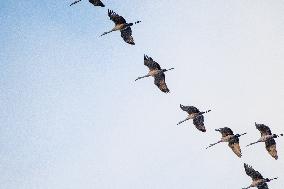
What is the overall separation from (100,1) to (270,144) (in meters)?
18.9

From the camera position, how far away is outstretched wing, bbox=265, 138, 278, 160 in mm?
67125

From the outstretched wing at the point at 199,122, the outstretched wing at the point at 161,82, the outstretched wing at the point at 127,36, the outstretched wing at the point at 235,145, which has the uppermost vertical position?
the outstretched wing at the point at 127,36

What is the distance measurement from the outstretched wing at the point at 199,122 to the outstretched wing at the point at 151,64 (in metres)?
5.69

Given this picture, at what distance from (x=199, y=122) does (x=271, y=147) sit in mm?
6512

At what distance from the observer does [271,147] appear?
67.4 metres

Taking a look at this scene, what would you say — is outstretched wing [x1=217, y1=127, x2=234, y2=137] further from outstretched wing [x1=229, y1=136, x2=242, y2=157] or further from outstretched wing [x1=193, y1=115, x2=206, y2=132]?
outstretched wing [x1=193, y1=115, x2=206, y2=132]

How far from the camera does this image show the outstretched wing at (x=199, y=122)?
222 ft

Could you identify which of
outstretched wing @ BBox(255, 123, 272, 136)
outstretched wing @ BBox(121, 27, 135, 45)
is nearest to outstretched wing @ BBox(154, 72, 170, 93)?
outstretched wing @ BBox(121, 27, 135, 45)

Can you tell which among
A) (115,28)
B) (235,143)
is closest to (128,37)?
(115,28)

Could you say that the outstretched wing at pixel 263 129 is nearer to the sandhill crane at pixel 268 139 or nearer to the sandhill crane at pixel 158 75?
the sandhill crane at pixel 268 139

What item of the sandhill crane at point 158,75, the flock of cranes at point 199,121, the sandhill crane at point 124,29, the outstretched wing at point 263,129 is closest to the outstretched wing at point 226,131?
the flock of cranes at point 199,121

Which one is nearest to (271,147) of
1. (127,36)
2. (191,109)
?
(191,109)

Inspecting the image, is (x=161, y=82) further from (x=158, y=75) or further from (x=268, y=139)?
(x=268, y=139)

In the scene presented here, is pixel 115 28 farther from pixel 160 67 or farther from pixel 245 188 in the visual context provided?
pixel 245 188
